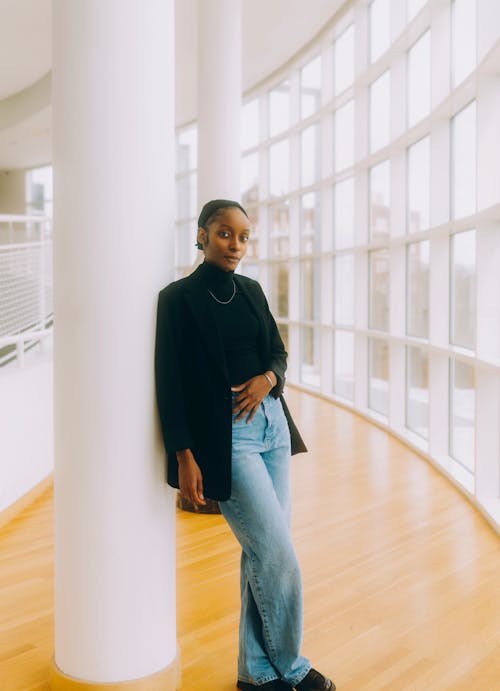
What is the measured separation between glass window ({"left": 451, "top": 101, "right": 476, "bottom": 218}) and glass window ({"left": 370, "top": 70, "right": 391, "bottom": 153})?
162cm

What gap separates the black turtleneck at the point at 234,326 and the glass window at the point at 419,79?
15.0ft

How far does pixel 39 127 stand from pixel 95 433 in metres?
11.5

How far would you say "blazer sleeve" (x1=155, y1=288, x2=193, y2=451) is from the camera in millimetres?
2113

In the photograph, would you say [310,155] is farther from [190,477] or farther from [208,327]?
[190,477]

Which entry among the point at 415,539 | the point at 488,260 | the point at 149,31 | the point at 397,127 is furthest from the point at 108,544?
the point at 397,127

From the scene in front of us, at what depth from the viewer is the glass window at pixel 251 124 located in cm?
1071

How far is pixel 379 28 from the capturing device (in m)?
7.36

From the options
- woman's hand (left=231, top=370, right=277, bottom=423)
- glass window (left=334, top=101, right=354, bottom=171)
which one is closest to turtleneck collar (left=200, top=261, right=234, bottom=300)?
woman's hand (left=231, top=370, right=277, bottom=423)

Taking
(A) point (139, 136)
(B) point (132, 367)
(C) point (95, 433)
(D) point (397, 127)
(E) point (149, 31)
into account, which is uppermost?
(D) point (397, 127)

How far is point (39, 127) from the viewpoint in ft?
41.1

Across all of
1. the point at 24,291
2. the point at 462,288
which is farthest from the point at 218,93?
the point at 462,288

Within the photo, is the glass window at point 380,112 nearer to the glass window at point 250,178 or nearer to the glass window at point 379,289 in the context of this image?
the glass window at point 379,289

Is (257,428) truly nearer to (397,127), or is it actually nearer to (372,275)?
(397,127)

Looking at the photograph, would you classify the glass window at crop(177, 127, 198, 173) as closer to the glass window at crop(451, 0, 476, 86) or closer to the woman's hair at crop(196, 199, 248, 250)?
the glass window at crop(451, 0, 476, 86)
